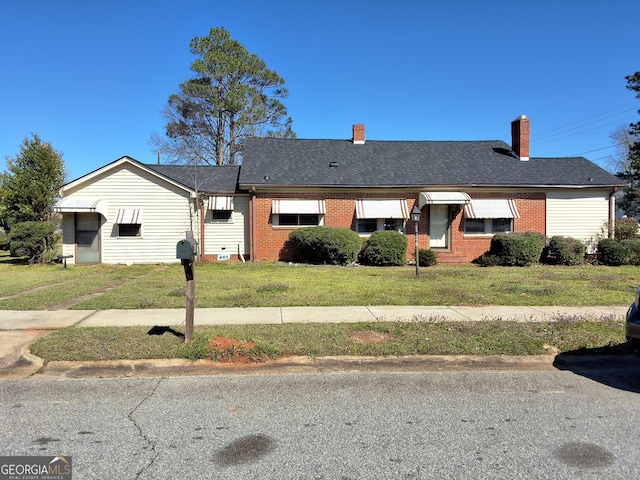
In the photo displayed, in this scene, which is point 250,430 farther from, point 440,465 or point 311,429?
point 440,465

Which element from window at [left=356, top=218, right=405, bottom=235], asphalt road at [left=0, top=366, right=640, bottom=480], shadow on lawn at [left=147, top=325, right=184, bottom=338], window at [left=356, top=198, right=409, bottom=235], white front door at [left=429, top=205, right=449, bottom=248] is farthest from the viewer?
white front door at [left=429, top=205, right=449, bottom=248]

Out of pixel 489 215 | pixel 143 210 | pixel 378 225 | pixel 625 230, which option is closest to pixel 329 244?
pixel 378 225

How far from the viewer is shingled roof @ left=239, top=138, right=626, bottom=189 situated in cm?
1803

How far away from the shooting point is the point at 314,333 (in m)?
6.41

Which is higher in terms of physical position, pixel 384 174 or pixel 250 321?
pixel 384 174

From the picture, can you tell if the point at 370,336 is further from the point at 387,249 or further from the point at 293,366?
the point at 387,249

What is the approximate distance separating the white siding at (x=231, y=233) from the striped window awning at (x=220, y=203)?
437 mm

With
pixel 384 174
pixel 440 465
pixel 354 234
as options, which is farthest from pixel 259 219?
pixel 440 465

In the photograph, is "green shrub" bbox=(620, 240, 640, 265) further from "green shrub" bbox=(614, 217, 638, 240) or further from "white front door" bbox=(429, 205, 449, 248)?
"white front door" bbox=(429, 205, 449, 248)

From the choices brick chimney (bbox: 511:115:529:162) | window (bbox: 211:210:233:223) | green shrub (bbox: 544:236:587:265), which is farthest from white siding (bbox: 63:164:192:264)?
brick chimney (bbox: 511:115:529:162)

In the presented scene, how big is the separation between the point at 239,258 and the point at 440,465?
15319 mm

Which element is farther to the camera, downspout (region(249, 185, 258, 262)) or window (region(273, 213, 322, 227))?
window (region(273, 213, 322, 227))

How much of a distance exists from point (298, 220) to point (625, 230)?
13.8 m

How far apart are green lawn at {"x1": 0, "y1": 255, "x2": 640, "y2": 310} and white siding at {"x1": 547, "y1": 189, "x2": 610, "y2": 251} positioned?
3374mm
